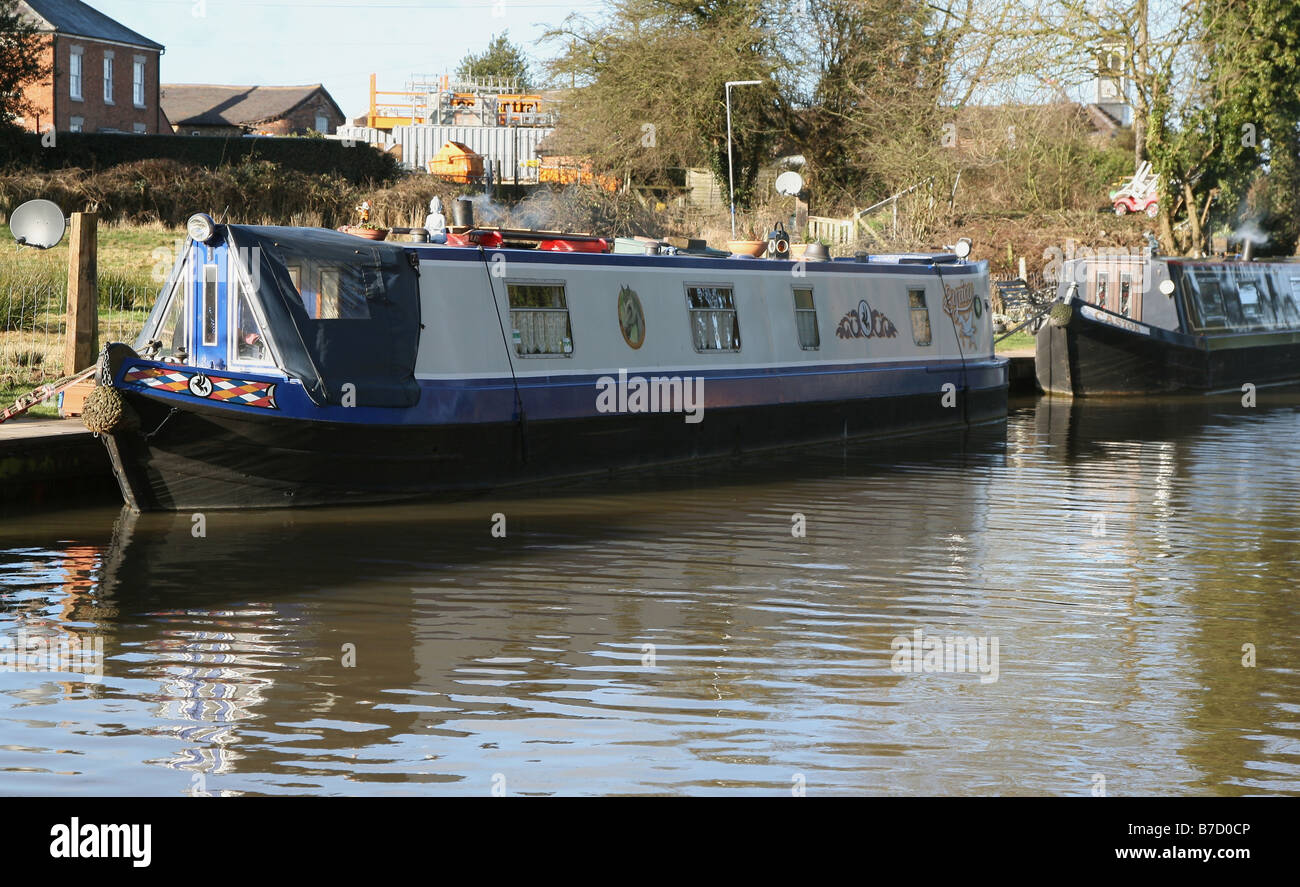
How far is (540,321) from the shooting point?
1311 cm

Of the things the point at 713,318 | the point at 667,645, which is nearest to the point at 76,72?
the point at 713,318

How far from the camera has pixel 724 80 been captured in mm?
36156

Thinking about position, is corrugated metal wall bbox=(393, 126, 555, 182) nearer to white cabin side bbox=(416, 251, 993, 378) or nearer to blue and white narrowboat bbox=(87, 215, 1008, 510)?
white cabin side bbox=(416, 251, 993, 378)

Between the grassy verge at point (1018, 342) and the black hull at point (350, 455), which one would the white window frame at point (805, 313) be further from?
the grassy verge at point (1018, 342)

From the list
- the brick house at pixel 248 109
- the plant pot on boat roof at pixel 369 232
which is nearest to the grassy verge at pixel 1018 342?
the plant pot on boat roof at pixel 369 232

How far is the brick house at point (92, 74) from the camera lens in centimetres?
4441

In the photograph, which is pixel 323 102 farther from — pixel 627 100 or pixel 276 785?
pixel 276 785

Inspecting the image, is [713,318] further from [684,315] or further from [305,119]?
[305,119]

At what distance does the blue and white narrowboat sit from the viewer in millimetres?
10898

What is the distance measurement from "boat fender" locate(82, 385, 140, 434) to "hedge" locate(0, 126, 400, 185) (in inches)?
888

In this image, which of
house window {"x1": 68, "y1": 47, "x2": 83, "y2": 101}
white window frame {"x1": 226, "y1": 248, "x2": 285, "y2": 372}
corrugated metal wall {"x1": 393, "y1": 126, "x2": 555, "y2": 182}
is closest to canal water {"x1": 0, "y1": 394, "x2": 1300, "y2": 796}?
white window frame {"x1": 226, "y1": 248, "x2": 285, "y2": 372}

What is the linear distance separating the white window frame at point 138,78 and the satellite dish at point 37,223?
1531 inches

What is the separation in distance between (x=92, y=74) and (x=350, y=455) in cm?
3936
